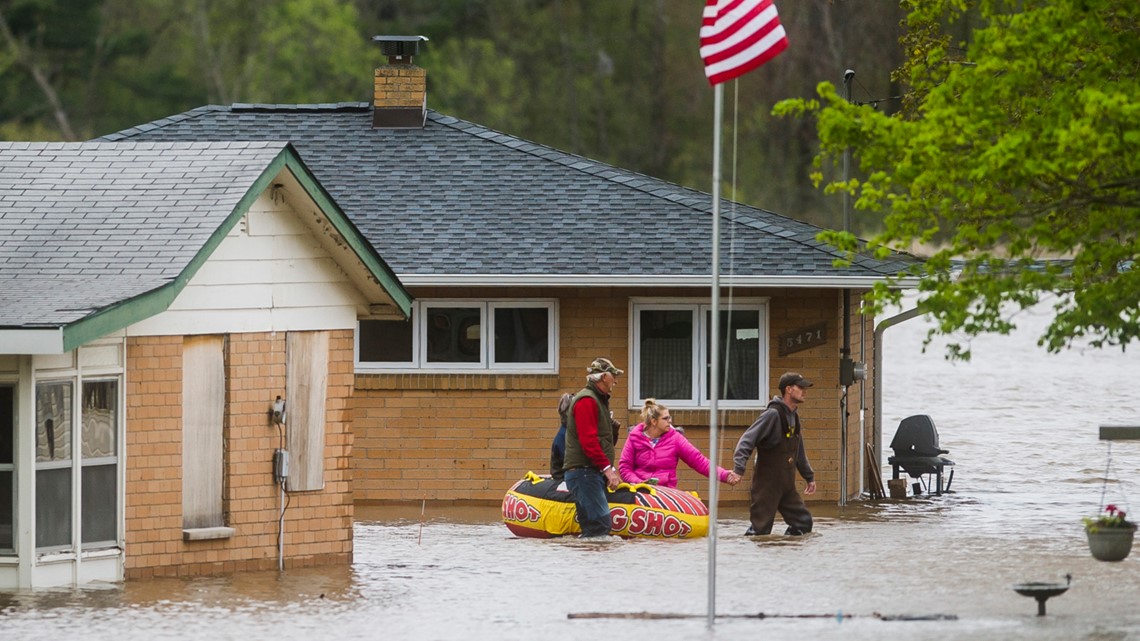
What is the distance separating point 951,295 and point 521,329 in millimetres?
9216

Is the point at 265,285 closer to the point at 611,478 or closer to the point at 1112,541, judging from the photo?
the point at 611,478

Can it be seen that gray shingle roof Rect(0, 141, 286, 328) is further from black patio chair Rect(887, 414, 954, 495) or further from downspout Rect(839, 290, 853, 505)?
black patio chair Rect(887, 414, 954, 495)

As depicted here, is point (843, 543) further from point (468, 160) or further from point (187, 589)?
point (468, 160)

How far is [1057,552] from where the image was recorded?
1811 centimetres

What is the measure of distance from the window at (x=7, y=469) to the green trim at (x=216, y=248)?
106cm

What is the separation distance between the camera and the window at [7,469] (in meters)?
15.3

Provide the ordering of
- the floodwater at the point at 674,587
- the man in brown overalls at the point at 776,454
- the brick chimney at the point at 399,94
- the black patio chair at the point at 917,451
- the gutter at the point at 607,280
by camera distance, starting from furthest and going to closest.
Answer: the brick chimney at the point at 399,94 < the black patio chair at the point at 917,451 < the gutter at the point at 607,280 < the man in brown overalls at the point at 776,454 < the floodwater at the point at 674,587

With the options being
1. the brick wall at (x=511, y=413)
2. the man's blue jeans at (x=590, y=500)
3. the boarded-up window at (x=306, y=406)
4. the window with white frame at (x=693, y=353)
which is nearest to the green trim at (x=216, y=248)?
the boarded-up window at (x=306, y=406)

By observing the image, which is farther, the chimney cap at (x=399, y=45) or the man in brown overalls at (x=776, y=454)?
the chimney cap at (x=399, y=45)

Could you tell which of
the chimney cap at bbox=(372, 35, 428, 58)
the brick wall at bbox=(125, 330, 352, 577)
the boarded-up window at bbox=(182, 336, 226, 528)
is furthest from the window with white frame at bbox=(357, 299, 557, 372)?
the boarded-up window at bbox=(182, 336, 226, 528)

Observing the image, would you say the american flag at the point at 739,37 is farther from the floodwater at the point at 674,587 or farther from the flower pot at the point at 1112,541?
the flower pot at the point at 1112,541

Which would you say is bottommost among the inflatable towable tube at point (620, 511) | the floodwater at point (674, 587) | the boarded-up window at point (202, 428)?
the floodwater at point (674, 587)

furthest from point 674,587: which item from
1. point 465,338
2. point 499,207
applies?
point 499,207

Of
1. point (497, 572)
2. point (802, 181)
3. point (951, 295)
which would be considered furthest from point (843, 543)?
point (802, 181)
